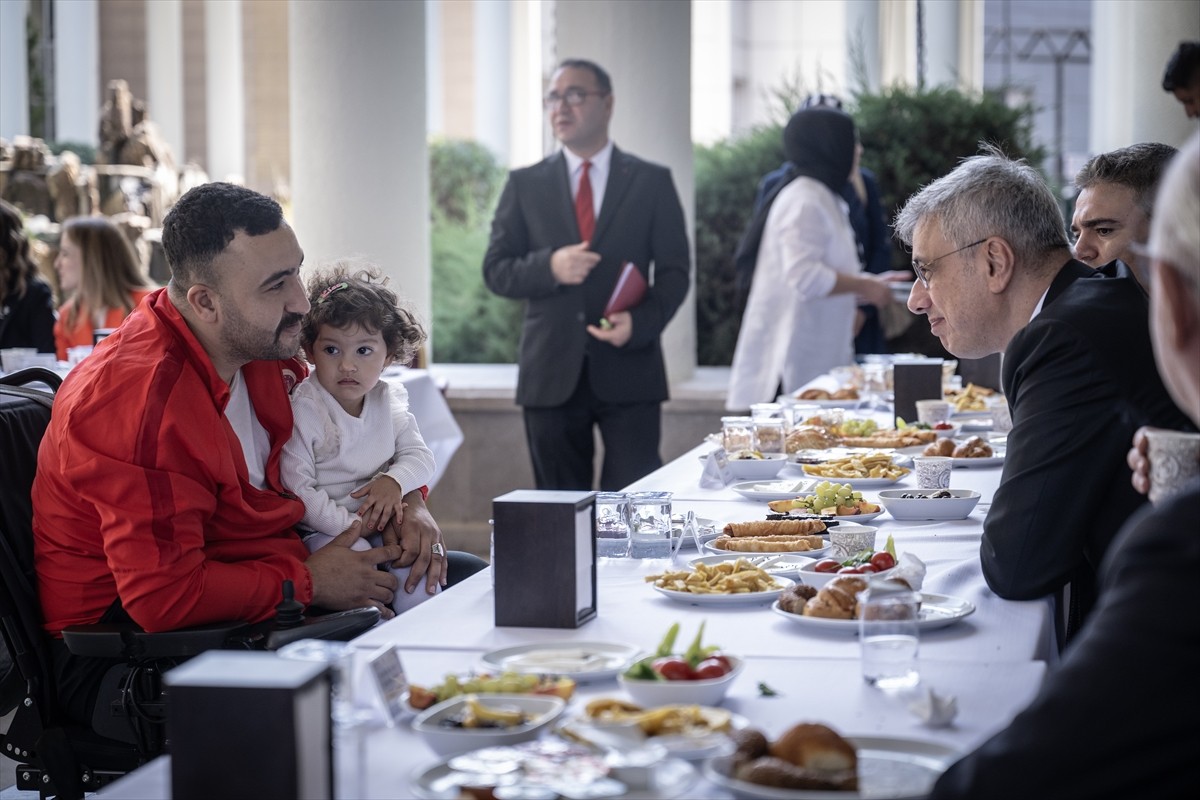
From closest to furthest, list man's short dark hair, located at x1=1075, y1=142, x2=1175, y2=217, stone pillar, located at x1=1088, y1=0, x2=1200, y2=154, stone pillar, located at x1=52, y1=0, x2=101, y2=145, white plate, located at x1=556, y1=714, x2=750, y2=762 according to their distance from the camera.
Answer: white plate, located at x1=556, y1=714, x2=750, y2=762
man's short dark hair, located at x1=1075, y1=142, x2=1175, y2=217
stone pillar, located at x1=1088, y1=0, x2=1200, y2=154
stone pillar, located at x1=52, y1=0, x2=101, y2=145

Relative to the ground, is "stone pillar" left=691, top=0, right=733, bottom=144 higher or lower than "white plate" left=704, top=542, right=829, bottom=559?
higher

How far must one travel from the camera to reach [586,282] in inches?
219

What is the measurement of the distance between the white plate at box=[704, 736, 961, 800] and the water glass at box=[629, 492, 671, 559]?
1.12 metres

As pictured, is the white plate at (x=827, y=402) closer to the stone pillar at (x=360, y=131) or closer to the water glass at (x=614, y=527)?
the water glass at (x=614, y=527)

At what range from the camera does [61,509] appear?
263cm

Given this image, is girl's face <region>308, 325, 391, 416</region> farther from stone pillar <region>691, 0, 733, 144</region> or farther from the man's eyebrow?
stone pillar <region>691, 0, 733, 144</region>

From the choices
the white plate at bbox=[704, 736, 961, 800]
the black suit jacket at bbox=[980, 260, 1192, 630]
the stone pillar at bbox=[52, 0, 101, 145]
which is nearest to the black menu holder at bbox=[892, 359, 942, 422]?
the black suit jacket at bbox=[980, 260, 1192, 630]

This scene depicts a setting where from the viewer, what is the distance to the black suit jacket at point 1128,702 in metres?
1.27

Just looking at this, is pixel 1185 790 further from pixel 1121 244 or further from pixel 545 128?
pixel 545 128

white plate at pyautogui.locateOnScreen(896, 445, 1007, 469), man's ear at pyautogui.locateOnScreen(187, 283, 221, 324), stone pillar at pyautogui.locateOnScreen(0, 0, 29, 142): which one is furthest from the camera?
stone pillar at pyautogui.locateOnScreen(0, 0, 29, 142)

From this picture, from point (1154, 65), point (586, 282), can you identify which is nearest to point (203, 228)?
point (586, 282)

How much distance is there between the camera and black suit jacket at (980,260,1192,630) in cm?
237

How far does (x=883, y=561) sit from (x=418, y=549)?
1166 millimetres

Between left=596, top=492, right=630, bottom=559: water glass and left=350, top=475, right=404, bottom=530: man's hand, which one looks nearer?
left=596, top=492, right=630, bottom=559: water glass
